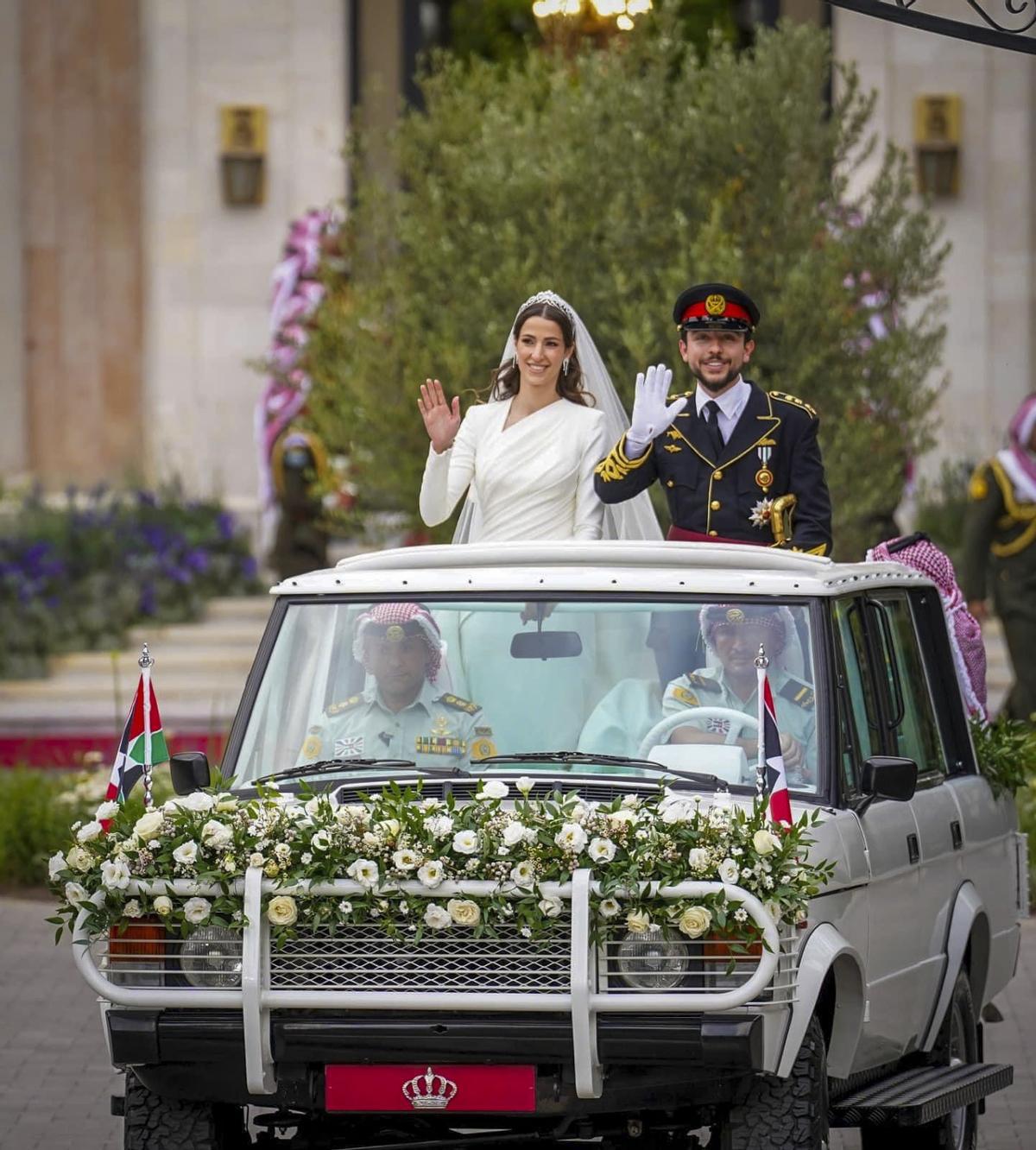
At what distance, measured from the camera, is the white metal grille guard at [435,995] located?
5402 millimetres

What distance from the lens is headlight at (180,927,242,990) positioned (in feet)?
18.6

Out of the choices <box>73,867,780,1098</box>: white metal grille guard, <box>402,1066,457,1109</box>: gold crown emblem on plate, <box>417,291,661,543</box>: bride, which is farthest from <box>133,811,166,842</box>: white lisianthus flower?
<box>417,291,661,543</box>: bride

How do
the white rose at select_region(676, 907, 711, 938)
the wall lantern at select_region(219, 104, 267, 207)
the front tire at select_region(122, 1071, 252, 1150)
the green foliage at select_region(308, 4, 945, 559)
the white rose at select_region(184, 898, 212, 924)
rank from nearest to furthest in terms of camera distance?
the white rose at select_region(676, 907, 711, 938) → the white rose at select_region(184, 898, 212, 924) → the front tire at select_region(122, 1071, 252, 1150) → the green foliage at select_region(308, 4, 945, 559) → the wall lantern at select_region(219, 104, 267, 207)

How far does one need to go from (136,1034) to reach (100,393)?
1853 centimetres

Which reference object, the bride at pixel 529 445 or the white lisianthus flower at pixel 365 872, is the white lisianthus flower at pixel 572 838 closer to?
the white lisianthus flower at pixel 365 872

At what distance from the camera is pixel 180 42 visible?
2150cm

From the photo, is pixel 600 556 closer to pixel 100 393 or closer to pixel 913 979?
pixel 913 979

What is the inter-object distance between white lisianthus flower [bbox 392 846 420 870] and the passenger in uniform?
9489 mm

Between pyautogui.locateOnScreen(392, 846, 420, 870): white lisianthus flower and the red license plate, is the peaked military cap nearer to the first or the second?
pyautogui.locateOnScreen(392, 846, 420, 870): white lisianthus flower

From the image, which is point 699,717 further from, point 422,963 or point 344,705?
point 422,963

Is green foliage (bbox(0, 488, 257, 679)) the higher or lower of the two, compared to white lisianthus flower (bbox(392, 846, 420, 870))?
lower

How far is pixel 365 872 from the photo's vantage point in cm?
556

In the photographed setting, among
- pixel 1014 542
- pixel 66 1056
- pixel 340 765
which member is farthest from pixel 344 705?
pixel 1014 542

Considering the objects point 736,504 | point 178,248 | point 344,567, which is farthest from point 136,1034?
point 178,248
